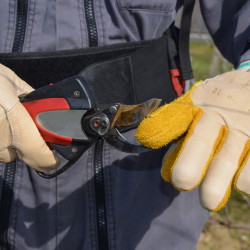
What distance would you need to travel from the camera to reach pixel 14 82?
37.3 inches

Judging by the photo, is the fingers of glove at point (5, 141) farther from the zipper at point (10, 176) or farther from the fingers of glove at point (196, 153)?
the fingers of glove at point (196, 153)

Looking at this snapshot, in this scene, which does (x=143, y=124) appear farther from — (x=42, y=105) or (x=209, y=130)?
(x=42, y=105)

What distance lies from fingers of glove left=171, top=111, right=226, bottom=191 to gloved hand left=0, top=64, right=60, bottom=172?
361 millimetres

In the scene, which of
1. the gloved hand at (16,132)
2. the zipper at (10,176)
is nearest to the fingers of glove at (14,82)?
the gloved hand at (16,132)

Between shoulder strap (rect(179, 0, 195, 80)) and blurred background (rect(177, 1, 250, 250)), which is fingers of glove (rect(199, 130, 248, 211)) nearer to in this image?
shoulder strap (rect(179, 0, 195, 80))

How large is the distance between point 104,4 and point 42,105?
0.42m

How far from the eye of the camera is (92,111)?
2.99ft

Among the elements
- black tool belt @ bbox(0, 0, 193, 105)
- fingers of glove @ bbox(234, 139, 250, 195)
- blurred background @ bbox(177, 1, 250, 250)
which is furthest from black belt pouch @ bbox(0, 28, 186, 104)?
blurred background @ bbox(177, 1, 250, 250)

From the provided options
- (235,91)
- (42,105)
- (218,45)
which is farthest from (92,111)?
(218,45)

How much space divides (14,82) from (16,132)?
162 millimetres

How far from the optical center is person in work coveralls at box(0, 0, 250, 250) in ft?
3.47

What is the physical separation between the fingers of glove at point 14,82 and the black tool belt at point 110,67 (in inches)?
3.2

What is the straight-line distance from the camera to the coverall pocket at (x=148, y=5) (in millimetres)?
1102

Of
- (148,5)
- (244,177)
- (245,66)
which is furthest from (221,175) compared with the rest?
(148,5)
